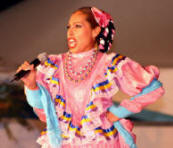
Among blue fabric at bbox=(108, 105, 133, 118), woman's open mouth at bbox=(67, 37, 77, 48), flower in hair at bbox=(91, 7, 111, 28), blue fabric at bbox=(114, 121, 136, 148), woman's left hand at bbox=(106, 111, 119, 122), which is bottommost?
blue fabric at bbox=(114, 121, 136, 148)

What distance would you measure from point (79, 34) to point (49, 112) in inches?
11.4

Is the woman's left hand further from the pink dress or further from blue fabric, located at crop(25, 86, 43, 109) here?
blue fabric, located at crop(25, 86, 43, 109)

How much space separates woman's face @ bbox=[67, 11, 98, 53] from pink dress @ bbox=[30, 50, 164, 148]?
0.03 m

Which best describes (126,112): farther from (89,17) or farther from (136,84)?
(89,17)

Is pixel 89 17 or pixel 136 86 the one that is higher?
pixel 89 17

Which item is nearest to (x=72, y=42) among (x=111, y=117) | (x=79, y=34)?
(x=79, y=34)

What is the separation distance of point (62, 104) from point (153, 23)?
1.30 metres

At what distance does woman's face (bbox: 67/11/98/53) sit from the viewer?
3.36ft

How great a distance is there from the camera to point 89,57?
103 centimetres

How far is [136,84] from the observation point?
95 cm

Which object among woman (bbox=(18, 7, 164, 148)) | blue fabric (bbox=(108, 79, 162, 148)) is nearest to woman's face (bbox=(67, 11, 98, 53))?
woman (bbox=(18, 7, 164, 148))

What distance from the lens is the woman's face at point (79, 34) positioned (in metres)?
1.02

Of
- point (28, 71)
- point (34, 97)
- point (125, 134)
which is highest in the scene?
point (28, 71)

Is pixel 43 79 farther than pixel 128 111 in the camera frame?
Yes
